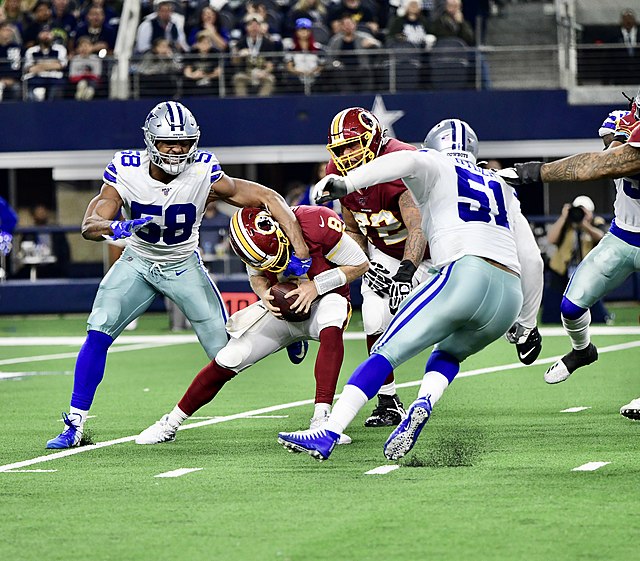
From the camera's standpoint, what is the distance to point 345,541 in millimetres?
5012

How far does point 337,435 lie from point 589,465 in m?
1.24

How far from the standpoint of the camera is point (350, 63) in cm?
1997

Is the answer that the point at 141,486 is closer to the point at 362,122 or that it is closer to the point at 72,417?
the point at 72,417

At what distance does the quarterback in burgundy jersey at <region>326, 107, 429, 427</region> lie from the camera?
310 inches

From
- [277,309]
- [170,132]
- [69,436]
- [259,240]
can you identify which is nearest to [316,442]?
[277,309]

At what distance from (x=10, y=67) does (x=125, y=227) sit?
13716 mm

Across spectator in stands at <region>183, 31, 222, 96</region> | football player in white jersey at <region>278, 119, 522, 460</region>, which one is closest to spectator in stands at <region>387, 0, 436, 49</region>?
spectator in stands at <region>183, 31, 222, 96</region>

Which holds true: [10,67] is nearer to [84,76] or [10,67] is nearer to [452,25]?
[84,76]

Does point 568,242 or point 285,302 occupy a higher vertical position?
point 285,302

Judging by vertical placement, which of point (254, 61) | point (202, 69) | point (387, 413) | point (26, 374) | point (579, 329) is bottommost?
point (26, 374)

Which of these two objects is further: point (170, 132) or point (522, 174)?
point (170, 132)

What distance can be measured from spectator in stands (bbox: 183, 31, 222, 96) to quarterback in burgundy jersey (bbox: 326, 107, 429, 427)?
11.6 meters

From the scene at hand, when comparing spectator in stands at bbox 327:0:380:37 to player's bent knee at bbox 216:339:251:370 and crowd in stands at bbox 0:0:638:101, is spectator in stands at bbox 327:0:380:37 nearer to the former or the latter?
crowd in stands at bbox 0:0:638:101

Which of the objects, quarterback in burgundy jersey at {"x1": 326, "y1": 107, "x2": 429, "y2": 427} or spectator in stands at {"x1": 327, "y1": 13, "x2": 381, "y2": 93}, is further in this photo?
spectator in stands at {"x1": 327, "y1": 13, "x2": 381, "y2": 93}
